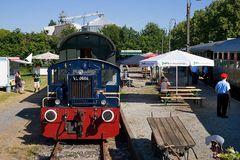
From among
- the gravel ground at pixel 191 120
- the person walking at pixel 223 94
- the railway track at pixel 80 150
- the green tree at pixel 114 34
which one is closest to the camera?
the railway track at pixel 80 150

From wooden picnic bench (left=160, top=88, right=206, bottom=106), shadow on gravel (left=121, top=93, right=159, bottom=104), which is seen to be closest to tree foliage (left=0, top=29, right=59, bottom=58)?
shadow on gravel (left=121, top=93, right=159, bottom=104)

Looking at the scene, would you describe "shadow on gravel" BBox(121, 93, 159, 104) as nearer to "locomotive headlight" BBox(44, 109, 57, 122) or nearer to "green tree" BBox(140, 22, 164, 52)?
"locomotive headlight" BBox(44, 109, 57, 122)

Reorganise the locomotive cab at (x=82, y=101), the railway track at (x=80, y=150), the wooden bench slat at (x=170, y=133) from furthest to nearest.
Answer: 1. the locomotive cab at (x=82, y=101)
2. the railway track at (x=80, y=150)
3. the wooden bench slat at (x=170, y=133)

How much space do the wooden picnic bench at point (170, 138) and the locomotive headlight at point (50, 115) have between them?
2.71 m

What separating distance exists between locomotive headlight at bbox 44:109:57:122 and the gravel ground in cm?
233

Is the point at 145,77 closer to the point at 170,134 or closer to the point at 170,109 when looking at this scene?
the point at 170,109

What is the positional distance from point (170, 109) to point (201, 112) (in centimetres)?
138

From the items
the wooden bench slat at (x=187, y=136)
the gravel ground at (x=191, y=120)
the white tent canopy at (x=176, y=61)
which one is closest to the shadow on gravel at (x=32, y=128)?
the gravel ground at (x=191, y=120)

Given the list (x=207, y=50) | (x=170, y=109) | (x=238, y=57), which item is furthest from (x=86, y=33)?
(x=207, y=50)

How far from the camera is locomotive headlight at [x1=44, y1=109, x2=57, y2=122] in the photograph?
11261mm

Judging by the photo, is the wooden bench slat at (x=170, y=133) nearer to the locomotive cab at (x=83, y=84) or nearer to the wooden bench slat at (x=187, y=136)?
the wooden bench slat at (x=187, y=136)

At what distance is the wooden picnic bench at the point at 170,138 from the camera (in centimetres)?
820

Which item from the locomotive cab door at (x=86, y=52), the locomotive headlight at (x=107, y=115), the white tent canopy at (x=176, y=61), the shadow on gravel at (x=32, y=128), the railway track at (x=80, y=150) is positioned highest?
the locomotive cab door at (x=86, y=52)

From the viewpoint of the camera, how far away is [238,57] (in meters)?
20.7
